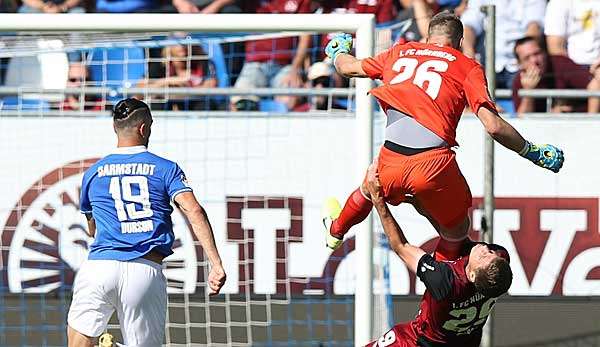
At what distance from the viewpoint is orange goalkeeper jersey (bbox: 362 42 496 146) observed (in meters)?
6.94

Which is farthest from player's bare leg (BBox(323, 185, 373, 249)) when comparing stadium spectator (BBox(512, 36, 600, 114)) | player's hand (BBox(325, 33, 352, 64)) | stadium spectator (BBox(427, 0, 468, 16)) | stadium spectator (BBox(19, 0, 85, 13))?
stadium spectator (BBox(19, 0, 85, 13))

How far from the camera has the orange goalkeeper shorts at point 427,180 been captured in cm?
694

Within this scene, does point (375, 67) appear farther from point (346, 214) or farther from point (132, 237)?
point (132, 237)

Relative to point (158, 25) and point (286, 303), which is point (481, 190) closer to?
point (286, 303)

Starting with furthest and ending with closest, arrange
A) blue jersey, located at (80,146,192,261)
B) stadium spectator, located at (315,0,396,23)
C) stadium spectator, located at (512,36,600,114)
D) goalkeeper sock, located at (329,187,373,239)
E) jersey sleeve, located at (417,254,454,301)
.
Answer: stadium spectator, located at (315,0,396,23) → stadium spectator, located at (512,36,600,114) → goalkeeper sock, located at (329,187,373,239) → blue jersey, located at (80,146,192,261) → jersey sleeve, located at (417,254,454,301)

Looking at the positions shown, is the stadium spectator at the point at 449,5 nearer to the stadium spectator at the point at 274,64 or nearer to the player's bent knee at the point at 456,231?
the stadium spectator at the point at 274,64

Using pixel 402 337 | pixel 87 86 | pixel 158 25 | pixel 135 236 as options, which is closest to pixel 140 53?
pixel 87 86

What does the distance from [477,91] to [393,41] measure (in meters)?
3.38

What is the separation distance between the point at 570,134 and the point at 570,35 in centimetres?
167

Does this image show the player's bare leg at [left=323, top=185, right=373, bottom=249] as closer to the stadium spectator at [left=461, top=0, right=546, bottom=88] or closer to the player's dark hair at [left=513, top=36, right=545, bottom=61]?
the stadium spectator at [left=461, top=0, right=546, bottom=88]

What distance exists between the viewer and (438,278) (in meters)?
6.60

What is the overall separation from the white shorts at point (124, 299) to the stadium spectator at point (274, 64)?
4027mm

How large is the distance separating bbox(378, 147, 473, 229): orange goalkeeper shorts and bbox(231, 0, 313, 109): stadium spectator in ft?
13.2

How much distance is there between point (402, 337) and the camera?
23.1 ft
